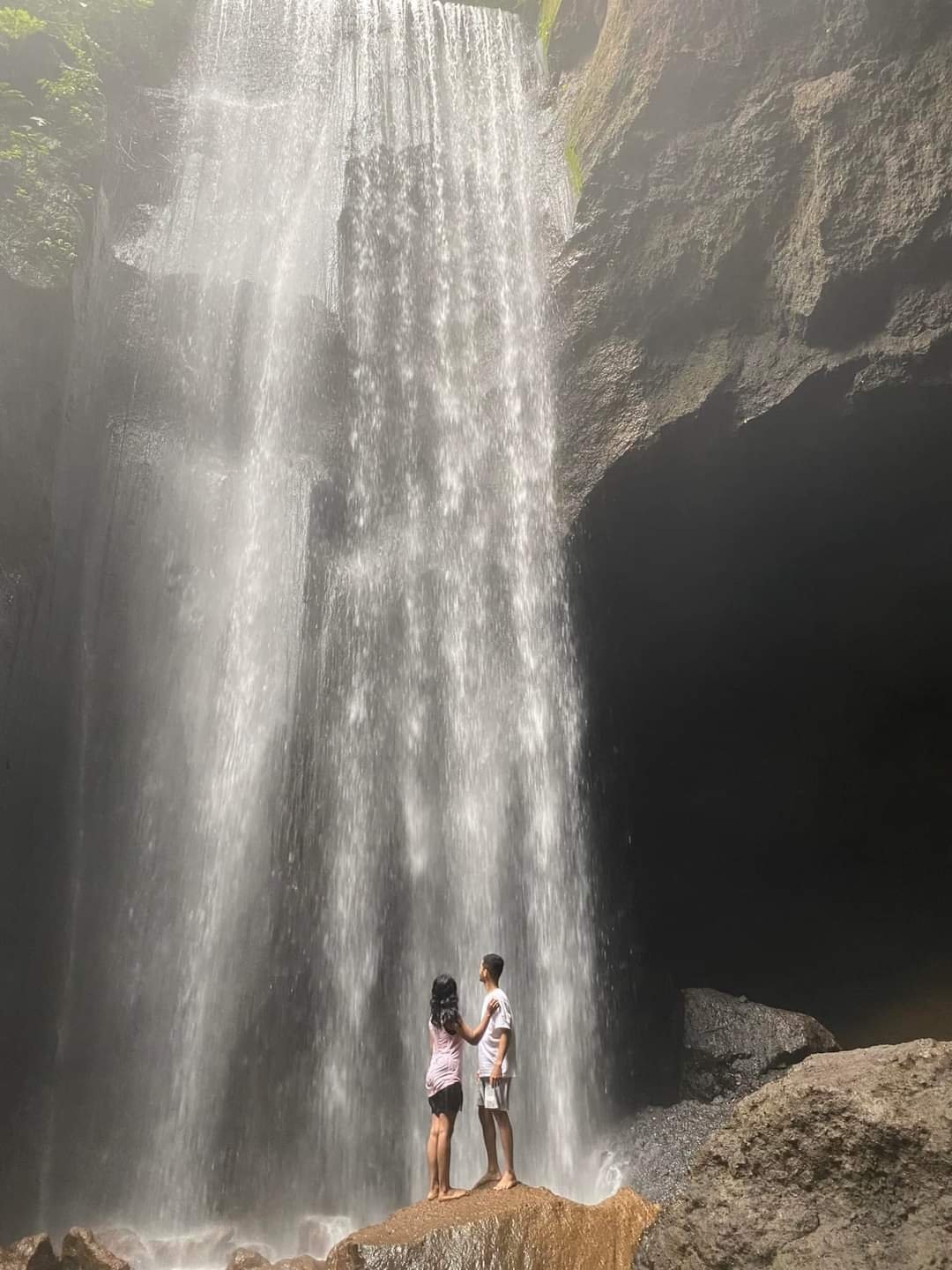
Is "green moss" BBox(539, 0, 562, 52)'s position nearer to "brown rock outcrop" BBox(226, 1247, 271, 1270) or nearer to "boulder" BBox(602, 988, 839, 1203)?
"boulder" BBox(602, 988, 839, 1203)

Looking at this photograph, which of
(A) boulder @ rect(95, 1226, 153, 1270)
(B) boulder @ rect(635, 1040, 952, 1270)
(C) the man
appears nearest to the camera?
(B) boulder @ rect(635, 1040, 952, 1270)

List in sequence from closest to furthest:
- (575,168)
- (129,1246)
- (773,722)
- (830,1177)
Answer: (830,1177) < (129,1246) < (575,168) < (773,722)

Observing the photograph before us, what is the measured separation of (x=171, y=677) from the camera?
10.7 meters

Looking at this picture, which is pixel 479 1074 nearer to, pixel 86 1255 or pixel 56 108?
pixel 86 1255

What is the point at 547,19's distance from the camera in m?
14.0

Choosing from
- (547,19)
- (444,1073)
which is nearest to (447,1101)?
(444,1073)

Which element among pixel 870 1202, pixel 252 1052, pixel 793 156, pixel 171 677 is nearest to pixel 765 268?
pixel 793 156

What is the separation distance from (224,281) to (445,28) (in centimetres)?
629

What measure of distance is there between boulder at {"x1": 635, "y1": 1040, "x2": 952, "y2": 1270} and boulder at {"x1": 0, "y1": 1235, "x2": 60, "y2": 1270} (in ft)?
14.4

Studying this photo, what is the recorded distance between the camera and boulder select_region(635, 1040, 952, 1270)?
3115 millimetres

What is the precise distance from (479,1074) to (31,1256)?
3237 mm

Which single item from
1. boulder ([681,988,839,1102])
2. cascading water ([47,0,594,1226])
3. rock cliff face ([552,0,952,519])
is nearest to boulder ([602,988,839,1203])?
boulder ([681,988,839,1102])

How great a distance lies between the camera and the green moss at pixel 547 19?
13359mm

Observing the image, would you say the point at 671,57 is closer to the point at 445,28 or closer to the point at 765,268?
the point at 765,268
